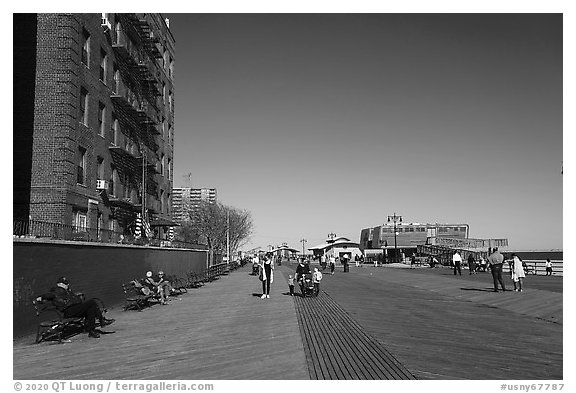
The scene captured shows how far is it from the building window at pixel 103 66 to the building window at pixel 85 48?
159cm

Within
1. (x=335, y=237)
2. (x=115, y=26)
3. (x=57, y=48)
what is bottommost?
(x=335, y=237)

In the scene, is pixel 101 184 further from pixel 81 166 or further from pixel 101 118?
pixel 101 118

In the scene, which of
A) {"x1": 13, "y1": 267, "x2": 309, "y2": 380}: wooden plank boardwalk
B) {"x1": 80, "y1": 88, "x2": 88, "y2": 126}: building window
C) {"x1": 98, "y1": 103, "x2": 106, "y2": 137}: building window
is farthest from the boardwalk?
{"x1": 98, "y1": 103, "x2": 106, "y2": 137}: building window

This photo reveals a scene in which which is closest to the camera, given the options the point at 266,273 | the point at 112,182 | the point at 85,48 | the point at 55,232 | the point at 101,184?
the point at 55,232

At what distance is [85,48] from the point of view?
2308cm

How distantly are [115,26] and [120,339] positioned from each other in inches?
794

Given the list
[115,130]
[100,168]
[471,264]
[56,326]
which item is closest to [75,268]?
[56,326]

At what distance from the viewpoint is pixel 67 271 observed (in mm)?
13500

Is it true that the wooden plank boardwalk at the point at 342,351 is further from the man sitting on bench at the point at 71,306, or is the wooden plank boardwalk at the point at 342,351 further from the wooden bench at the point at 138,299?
the wooden bench at the point at 138,299

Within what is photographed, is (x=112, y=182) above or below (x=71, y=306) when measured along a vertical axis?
above

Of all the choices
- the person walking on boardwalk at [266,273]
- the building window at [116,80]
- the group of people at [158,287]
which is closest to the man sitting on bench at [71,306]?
the group of people at [158,287]

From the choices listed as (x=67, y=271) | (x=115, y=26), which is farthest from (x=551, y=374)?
(x=115, y=26)

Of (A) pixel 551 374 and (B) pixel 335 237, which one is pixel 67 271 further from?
(B) pixel 335 237

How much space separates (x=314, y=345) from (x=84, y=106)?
678 inches
